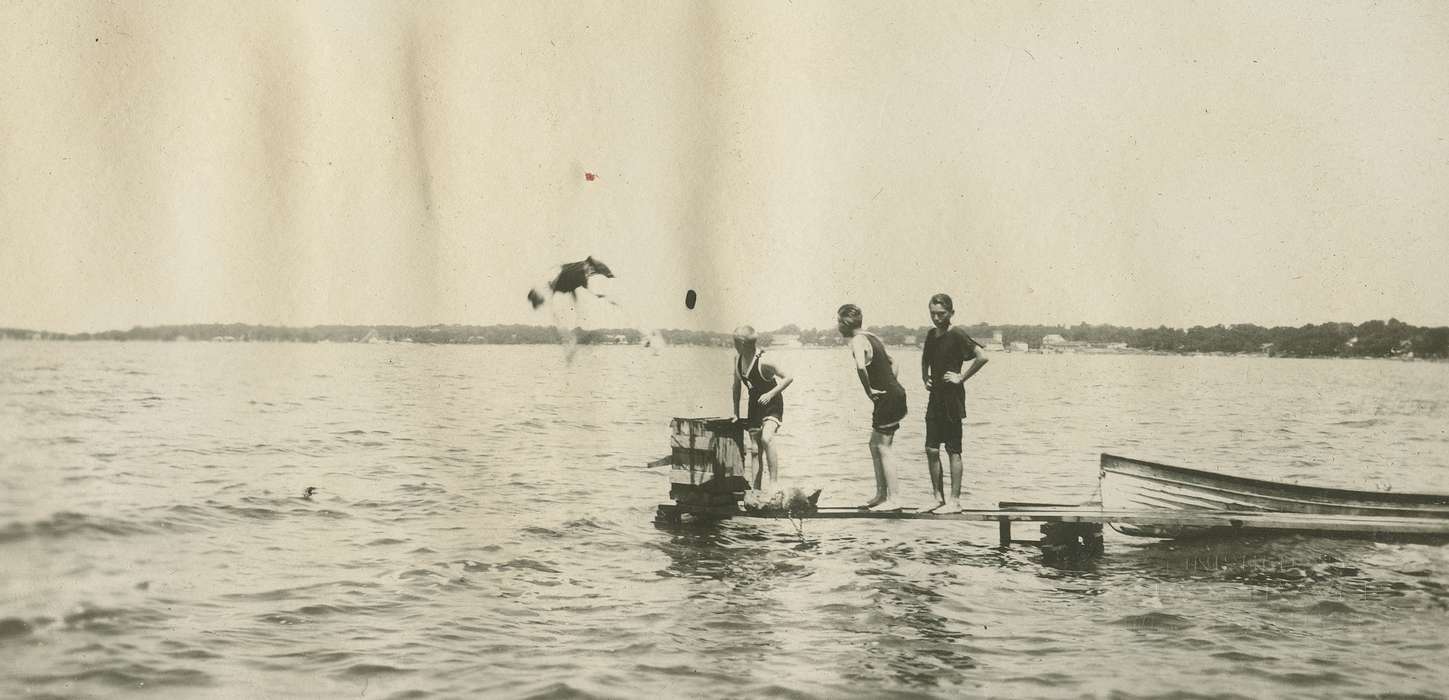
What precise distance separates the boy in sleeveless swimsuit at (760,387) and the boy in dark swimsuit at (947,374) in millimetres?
1693

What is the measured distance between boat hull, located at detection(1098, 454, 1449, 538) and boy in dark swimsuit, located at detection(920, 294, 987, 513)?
253cm

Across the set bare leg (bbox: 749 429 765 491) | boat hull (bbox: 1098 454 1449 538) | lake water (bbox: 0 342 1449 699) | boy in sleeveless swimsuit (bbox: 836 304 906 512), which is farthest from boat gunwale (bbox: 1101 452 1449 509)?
bare leg (bbox: 749 429 765 491)

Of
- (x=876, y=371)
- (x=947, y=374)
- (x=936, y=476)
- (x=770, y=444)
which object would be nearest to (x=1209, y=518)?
(x=936, y=476)

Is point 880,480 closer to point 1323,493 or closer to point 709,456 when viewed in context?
point 709,456

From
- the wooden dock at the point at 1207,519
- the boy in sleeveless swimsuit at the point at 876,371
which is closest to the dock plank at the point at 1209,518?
the wooden dock at the point at 1207,519

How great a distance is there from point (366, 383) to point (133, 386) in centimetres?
1234

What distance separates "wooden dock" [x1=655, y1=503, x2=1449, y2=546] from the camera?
1115 cm

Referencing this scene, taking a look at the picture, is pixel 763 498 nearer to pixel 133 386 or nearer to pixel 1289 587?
pixel 1289 587

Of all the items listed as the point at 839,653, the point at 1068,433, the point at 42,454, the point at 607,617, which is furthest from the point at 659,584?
the point at 1068,433

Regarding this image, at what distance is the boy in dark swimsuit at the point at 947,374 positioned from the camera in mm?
Result: 11125

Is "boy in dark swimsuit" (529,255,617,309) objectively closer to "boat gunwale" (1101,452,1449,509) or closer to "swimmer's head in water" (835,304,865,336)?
"swimmer's head in water" (835,304,865,336)

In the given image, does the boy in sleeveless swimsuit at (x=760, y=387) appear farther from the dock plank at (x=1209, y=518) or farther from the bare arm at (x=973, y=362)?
the bare arm at (x=973, y=362)

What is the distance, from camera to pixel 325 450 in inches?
998

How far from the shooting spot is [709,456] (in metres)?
13.3
